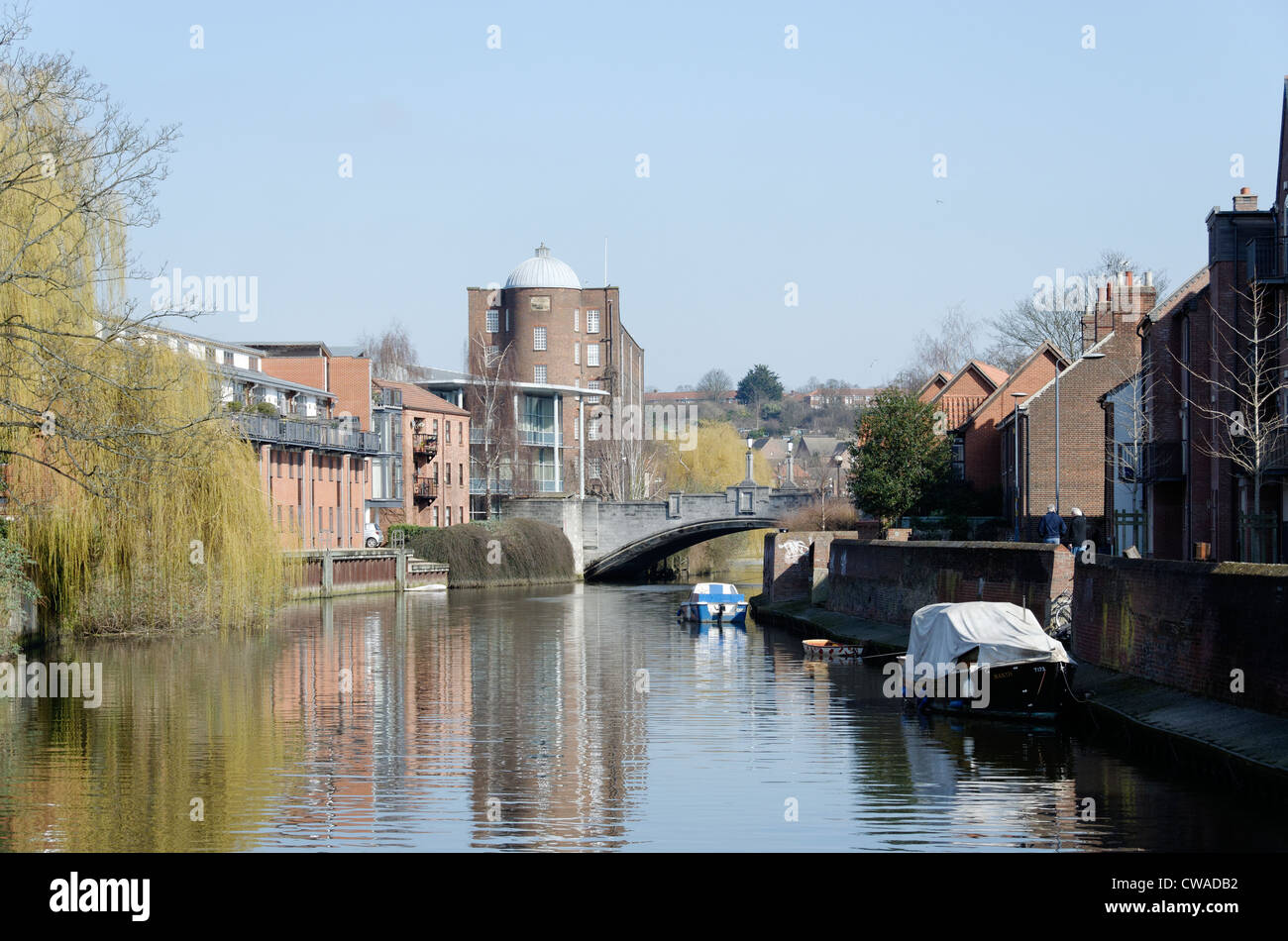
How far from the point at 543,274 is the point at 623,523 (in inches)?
1247

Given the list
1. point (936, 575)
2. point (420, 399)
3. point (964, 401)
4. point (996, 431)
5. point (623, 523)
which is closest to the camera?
point (936, 575)

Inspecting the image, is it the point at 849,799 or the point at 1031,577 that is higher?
the point at 1031,577

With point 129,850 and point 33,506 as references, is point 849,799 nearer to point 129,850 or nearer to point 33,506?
point 129,850

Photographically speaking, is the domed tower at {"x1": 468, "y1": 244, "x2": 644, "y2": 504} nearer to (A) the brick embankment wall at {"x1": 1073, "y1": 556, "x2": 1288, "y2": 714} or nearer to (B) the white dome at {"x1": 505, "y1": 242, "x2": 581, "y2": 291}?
(B) the white dome at {"x1": 505, "y1": 242, "x2": 581, "y2": 291}

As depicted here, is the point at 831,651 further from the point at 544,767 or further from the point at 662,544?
the point at 662,544

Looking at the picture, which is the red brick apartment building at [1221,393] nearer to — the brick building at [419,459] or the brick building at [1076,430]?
the brick building at [1076,430]

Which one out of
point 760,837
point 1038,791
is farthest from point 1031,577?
point 760,837

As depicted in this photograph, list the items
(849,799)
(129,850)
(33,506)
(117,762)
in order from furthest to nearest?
(33,506), (117,762), (849,799), (129,850)

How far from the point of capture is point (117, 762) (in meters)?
21.0

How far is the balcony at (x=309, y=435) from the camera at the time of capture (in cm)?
5528

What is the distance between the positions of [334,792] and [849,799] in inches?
245

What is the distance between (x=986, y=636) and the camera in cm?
2489

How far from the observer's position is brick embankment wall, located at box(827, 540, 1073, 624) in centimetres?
2942

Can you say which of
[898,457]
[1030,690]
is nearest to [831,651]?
[1030,690]
